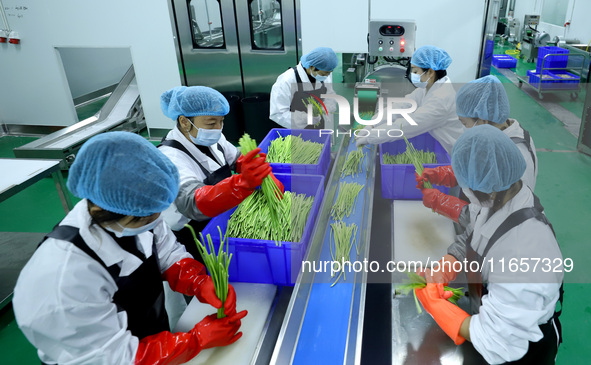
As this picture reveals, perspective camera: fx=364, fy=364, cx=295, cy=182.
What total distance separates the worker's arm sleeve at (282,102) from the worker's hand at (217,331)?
2.35 metres

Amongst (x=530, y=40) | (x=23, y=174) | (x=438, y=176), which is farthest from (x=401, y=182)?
(x=530, y=40)

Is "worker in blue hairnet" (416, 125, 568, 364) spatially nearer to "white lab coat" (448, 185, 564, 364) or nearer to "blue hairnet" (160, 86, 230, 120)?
"white lab coat" (448, 185, 564, 364)

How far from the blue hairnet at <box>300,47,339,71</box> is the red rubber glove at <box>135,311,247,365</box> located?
7.54 ft

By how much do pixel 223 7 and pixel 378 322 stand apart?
4226 millimetres

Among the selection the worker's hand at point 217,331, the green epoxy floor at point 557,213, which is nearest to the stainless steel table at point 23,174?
the green epoxy floor at point 557,213

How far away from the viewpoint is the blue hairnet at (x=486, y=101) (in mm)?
1881

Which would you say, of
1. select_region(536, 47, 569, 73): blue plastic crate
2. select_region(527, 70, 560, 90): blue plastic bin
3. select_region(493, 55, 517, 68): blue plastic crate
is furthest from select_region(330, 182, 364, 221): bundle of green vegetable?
select_region(493, 55, 517, 68): blue plastic crate

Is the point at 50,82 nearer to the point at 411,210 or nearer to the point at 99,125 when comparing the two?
the point at 99,125

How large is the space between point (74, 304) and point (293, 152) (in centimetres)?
154

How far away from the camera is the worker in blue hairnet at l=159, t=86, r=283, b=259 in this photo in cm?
165

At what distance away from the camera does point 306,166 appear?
6.95ft

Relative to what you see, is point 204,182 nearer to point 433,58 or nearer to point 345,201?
point 345,201

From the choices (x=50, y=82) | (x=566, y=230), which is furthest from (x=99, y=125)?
(x=566, y=230)

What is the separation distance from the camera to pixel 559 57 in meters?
6.49
